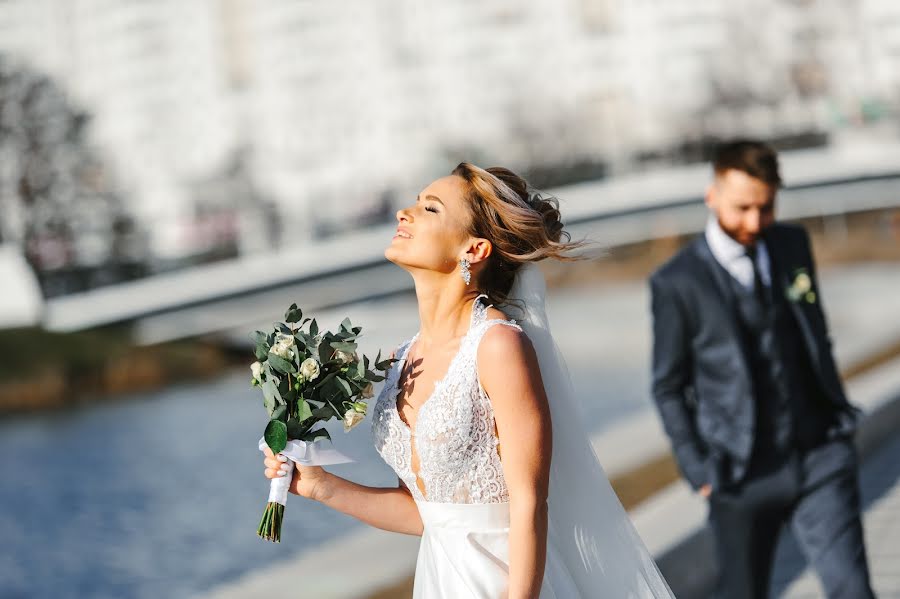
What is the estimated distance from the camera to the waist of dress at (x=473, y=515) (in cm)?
257

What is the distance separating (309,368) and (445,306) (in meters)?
0.31

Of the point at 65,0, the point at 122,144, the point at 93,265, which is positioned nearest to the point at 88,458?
the point at 93,265

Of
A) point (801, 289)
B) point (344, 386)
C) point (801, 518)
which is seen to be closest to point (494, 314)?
point (344, 386)

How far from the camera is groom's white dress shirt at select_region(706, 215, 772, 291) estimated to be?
382 centimetres

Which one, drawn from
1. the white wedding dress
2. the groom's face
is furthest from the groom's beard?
the white wedding dress

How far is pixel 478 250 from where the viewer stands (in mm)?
2602

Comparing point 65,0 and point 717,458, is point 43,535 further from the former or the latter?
point 65,0

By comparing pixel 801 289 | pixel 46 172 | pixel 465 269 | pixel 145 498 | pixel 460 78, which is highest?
pixel 465 269

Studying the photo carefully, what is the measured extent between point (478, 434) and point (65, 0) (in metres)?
116

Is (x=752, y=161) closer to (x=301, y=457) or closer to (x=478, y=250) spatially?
(x=478, y=250)

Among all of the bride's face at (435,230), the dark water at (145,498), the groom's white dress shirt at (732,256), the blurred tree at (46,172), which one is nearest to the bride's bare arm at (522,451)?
the bride's face at (435,230)

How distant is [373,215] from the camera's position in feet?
97.6

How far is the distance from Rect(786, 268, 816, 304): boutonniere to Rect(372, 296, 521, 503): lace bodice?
1.49 m

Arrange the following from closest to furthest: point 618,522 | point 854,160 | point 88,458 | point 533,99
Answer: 1. point 618,522
2. point 88,458
3. point 854,160
4. point 533,99
